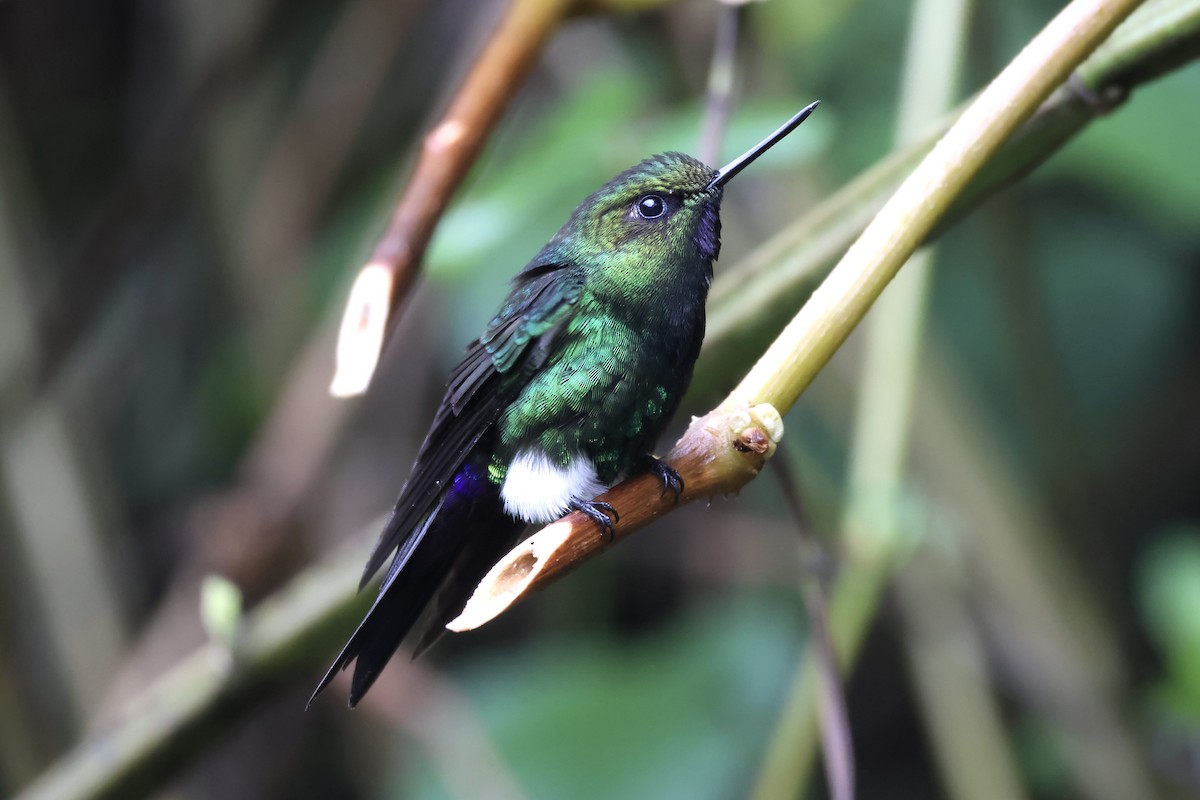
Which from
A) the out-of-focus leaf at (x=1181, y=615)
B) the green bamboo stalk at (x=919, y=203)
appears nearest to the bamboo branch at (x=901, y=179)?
the green bamboo stalk at (x=919, y=203)

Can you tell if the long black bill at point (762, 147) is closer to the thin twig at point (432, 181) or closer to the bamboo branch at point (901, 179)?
the bamboo branch at point (901, 179)

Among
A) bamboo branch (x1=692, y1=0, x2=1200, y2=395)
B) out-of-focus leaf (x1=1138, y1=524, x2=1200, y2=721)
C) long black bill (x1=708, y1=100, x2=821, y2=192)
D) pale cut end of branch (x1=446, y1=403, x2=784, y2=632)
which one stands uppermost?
long black bill (x1=708, y1=100, x2=821, y2=192)

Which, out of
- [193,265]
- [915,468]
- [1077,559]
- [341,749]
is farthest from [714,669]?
[193,265]

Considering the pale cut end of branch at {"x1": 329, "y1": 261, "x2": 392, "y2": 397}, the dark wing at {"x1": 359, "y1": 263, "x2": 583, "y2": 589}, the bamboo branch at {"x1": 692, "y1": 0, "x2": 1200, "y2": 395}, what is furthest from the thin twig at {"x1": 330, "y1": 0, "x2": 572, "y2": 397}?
the bamboo branch at {"x1": 692, "y1": 0, "x2": 1200, "y2": 395}

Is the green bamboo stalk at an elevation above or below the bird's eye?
below

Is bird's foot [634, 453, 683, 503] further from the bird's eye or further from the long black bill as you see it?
the bird's eye
